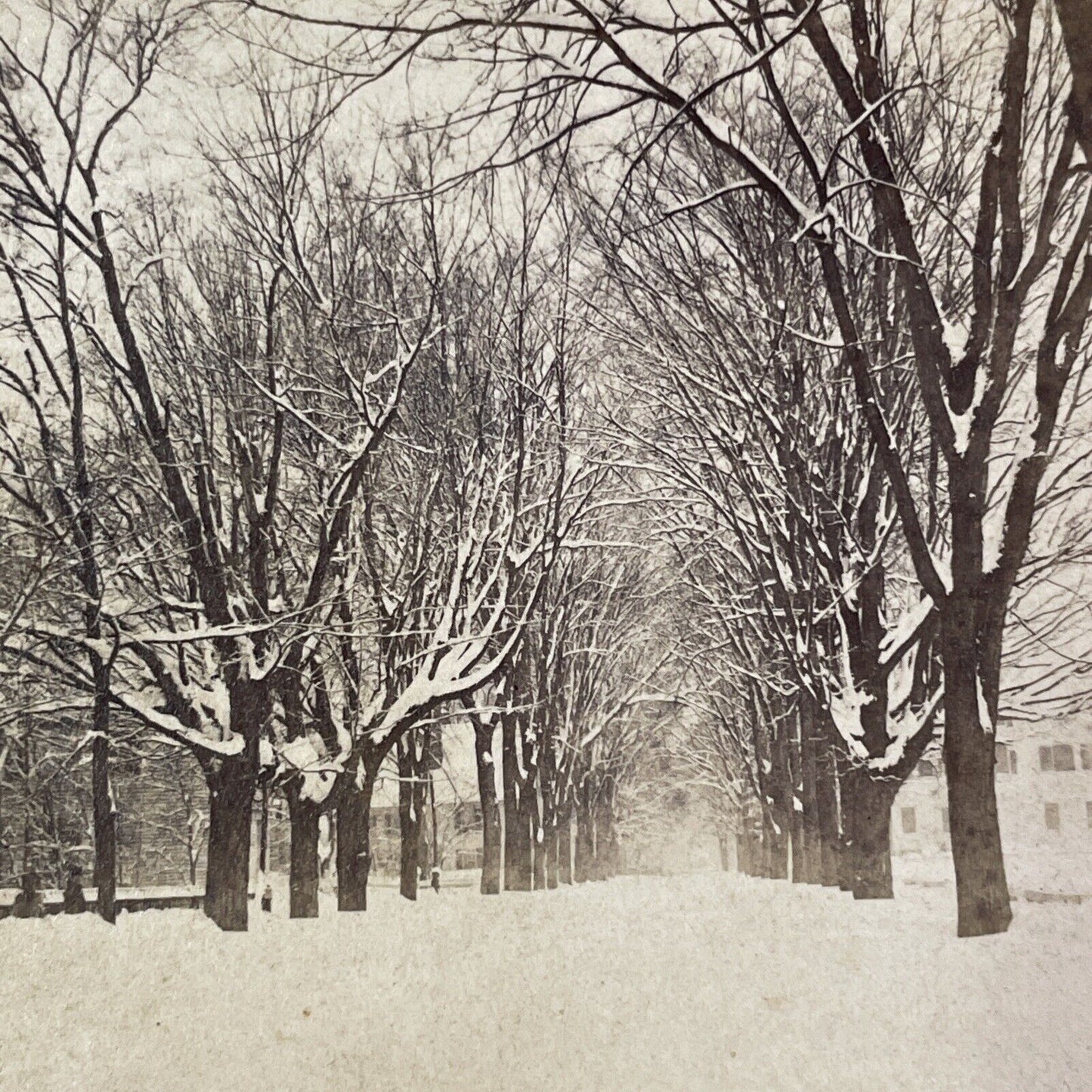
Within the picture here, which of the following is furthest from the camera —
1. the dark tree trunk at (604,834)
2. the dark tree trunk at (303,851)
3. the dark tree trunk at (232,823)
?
the dark tree trunk at (604,834)

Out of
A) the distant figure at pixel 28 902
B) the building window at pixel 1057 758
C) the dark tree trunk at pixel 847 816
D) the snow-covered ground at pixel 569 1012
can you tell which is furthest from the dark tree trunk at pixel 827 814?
the distant figure at pixel 28 902

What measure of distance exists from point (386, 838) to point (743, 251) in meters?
29.6

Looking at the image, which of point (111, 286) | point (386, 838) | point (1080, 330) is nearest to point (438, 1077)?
point (1080, 330)

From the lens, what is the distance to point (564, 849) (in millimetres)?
21344

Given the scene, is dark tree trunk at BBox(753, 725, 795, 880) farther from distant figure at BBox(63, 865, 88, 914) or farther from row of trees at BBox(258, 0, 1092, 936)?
distant figure at BBox(63, 865, 88, 914)

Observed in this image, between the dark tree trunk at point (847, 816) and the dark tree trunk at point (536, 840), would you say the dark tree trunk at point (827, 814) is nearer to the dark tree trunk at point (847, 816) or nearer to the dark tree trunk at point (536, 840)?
the dark tree trunk at point (847, 816)

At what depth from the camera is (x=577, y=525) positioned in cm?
1319

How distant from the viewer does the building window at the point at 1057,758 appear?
8.77 meters

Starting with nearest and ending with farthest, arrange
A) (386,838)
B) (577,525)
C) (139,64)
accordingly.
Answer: (139,64) < (577,525) < (386,838)

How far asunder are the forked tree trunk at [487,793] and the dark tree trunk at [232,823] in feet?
20.0

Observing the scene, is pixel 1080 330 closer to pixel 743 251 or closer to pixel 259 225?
pixel 743 251

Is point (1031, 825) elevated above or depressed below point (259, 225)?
below

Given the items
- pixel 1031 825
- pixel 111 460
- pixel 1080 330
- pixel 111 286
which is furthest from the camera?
pixel 111 460

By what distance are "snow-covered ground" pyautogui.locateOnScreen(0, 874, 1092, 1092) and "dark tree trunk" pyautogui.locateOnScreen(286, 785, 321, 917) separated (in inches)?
149
